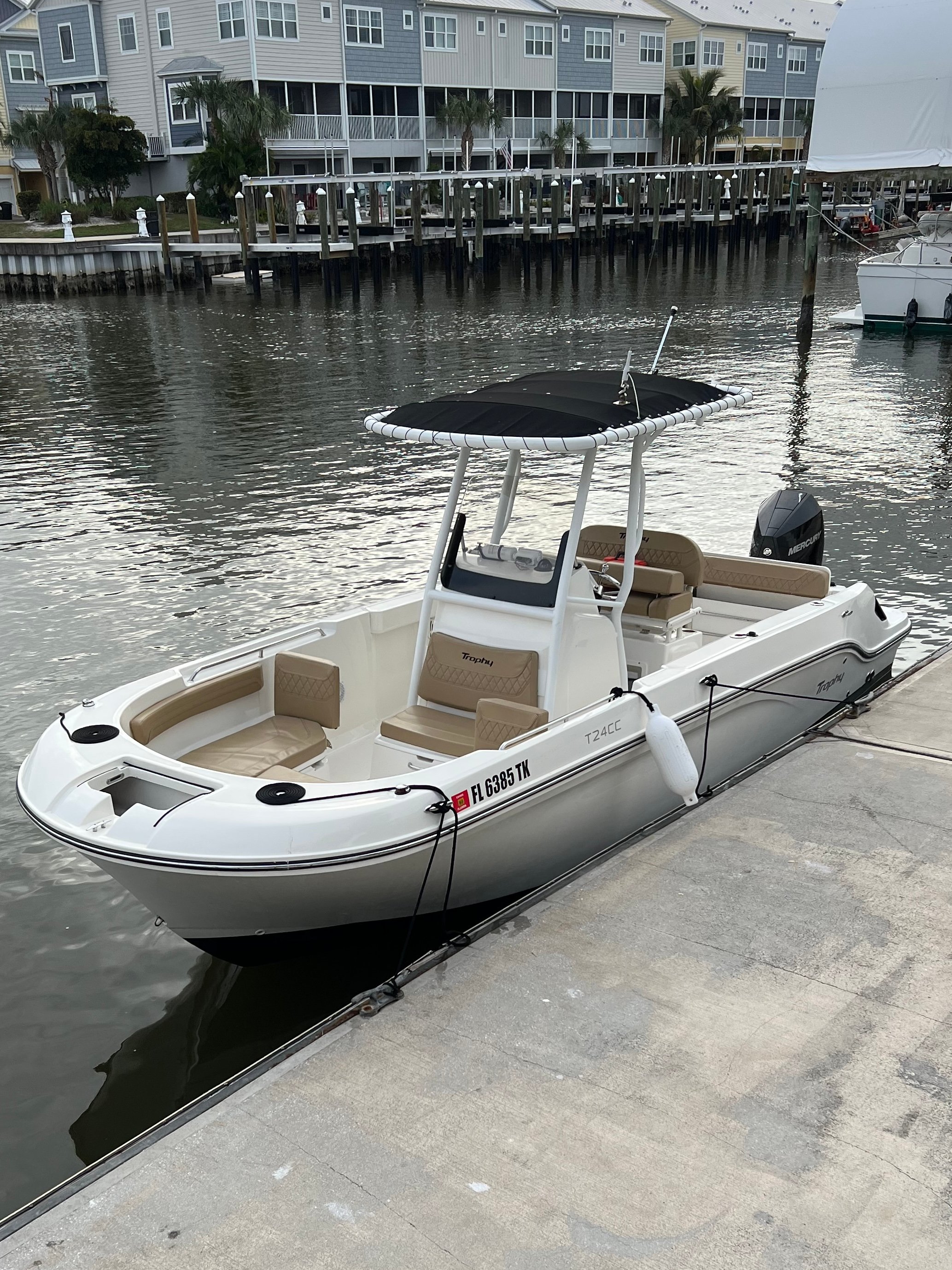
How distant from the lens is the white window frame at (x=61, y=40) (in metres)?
54.2

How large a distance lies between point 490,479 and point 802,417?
640 cm

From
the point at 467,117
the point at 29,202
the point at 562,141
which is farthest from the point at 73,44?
the point at 562,141

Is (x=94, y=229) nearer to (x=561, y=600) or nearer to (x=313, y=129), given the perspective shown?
(x=313, y=129)

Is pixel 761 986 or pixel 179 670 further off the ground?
pixel 179 670

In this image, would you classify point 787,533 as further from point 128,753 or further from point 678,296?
point 678,296

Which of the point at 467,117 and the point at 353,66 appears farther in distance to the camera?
the point at 467,117

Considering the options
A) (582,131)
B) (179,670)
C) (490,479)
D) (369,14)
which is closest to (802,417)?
(490,479)

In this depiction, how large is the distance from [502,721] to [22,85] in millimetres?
62317

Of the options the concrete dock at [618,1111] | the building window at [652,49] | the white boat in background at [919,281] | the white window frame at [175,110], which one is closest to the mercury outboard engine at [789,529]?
the concrete dock at [618,1111]

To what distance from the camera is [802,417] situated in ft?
65.1

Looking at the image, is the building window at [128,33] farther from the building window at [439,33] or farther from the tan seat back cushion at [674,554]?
the tan seat back cushion at [674,554]

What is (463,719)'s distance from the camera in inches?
268

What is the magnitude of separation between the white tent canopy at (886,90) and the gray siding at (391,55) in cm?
2953

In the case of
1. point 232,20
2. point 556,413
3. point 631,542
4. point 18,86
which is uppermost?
point 232,20
